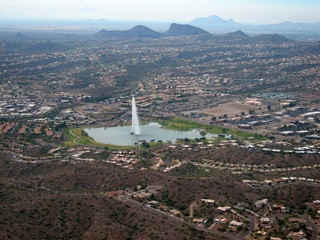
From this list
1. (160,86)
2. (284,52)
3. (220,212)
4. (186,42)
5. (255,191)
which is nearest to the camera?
(220,212)

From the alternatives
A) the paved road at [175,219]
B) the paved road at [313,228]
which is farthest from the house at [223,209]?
the paved road at [313,228]

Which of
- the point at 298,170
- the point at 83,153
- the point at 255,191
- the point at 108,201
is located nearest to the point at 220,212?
the point at 255,191

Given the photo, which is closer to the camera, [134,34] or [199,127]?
[199,127]

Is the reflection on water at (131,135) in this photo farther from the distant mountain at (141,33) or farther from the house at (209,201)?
the distant mountain at (141,33)

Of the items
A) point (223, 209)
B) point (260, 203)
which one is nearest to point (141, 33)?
point (260, 203)

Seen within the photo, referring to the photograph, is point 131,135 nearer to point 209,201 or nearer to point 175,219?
point 209,201

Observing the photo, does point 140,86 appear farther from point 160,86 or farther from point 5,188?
point 5,188

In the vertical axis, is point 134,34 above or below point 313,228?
below

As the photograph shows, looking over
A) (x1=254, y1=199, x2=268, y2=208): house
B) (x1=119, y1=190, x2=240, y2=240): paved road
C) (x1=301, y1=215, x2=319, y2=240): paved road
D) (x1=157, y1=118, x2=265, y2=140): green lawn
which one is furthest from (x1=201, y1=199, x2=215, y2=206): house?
(x1=157, y1=118, x2=265, y2=140): green lawn
